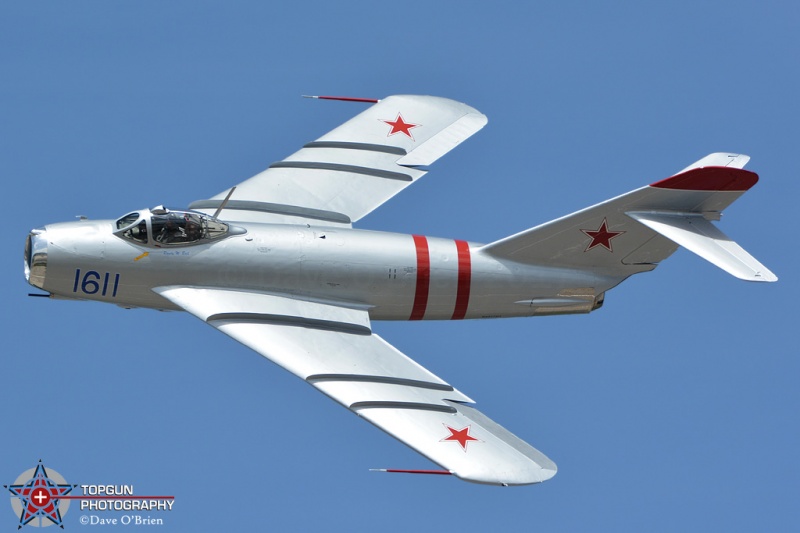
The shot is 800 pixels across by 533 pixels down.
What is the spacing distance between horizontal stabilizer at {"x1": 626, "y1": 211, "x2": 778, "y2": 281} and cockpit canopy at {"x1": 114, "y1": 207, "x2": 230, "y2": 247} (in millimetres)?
8971

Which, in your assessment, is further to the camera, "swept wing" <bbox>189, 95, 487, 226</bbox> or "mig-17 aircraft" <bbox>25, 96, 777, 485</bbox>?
"swept wing" <bbox>189, 95, 487, 226</bbox>

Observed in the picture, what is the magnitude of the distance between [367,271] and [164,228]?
14.1ft

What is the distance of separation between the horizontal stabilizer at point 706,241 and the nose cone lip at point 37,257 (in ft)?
39.8

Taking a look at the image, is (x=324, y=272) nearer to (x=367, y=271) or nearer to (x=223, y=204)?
(x=367, y=271)

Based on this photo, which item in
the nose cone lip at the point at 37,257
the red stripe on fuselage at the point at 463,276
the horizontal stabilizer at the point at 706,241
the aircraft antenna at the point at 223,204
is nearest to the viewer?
the horizontal stabilizer at the point at 706,241

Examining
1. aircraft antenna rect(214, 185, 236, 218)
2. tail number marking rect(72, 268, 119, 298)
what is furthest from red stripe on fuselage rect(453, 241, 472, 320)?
tail number marking rect(72, 268, 119, 298)

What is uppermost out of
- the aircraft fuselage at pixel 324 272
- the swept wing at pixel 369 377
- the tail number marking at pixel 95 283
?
the aircraft fuselage at pixel 324 272

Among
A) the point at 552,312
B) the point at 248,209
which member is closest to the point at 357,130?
the point at 248,209

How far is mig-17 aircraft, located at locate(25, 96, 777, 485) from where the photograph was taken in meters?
37.8

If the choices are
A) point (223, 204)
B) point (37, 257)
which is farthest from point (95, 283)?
point (223, 204)

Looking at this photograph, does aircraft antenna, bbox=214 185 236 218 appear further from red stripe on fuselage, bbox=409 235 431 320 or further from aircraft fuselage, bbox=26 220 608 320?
red stripe on fuselage, bbox=409 235 431 320

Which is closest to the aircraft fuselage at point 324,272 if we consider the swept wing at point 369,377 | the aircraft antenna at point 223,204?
the swept wing at point 369,377

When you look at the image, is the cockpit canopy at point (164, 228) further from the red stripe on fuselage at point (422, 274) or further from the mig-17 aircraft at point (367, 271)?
the red stripe on fuselage at point (422, 274)

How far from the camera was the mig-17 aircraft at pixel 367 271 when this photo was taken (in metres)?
37.8
